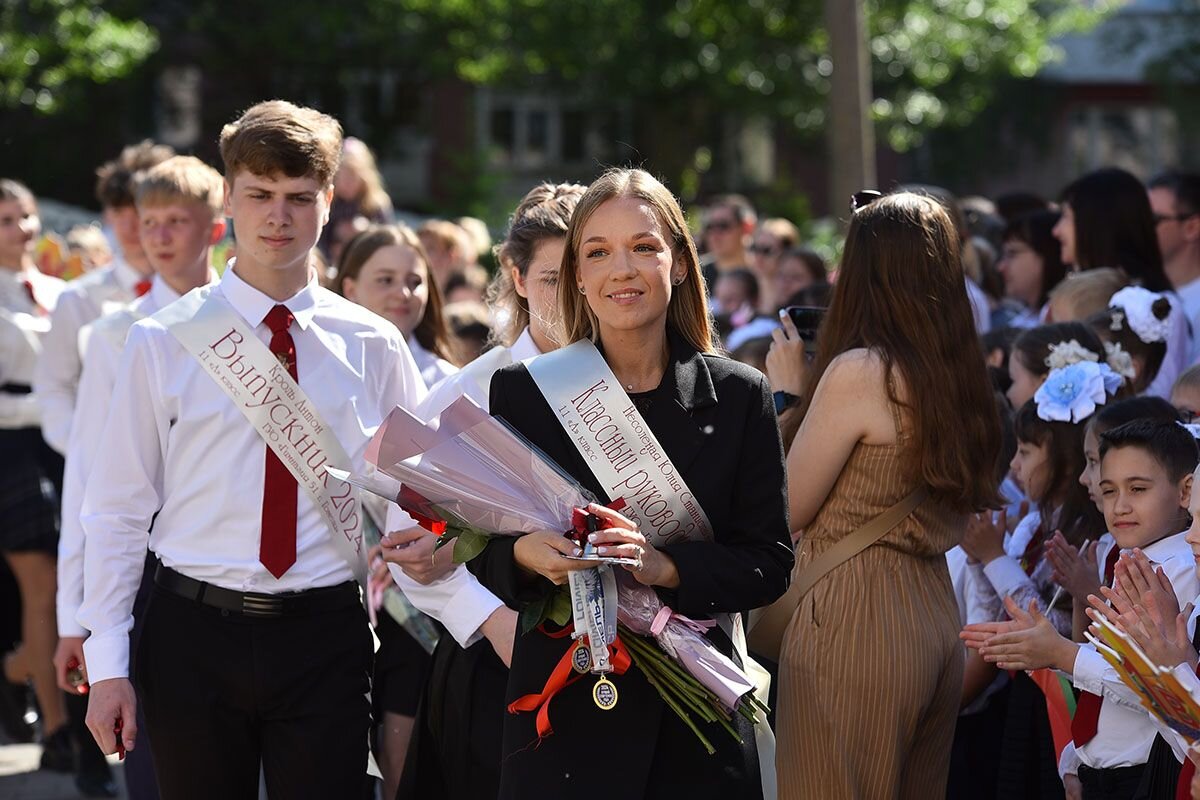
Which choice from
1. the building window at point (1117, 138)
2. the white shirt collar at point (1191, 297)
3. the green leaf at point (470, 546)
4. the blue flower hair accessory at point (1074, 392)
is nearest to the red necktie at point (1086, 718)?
the blue flower hair accessory at point (1074, 392)

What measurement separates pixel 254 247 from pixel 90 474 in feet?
2.08

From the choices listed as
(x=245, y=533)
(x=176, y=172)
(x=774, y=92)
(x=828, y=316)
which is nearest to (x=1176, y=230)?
(x=828, y=316)

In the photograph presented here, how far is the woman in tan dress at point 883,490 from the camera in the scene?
3.89m

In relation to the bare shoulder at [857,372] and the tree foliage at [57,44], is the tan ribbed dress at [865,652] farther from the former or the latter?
the tree foliage at [57,44]

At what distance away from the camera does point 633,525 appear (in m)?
3.03

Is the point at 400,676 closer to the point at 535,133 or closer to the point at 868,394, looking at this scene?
the point at 868,394

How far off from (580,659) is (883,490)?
1112 millimetres

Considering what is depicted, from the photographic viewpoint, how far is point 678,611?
3.18 m

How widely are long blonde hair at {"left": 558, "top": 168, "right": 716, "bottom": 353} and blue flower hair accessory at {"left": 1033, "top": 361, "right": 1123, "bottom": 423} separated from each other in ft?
5.34

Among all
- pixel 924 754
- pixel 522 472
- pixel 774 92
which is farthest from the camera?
pixel 774 92

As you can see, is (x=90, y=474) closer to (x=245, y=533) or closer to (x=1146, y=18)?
(x=245, y=533)

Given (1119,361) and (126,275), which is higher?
(126,275)

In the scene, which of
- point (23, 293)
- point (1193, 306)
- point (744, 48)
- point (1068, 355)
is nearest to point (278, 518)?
point (1068, 355)

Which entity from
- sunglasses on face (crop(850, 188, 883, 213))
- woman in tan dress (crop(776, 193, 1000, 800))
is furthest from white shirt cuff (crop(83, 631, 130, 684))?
sunglasses on face (crop(850, 188, 883, 213))
